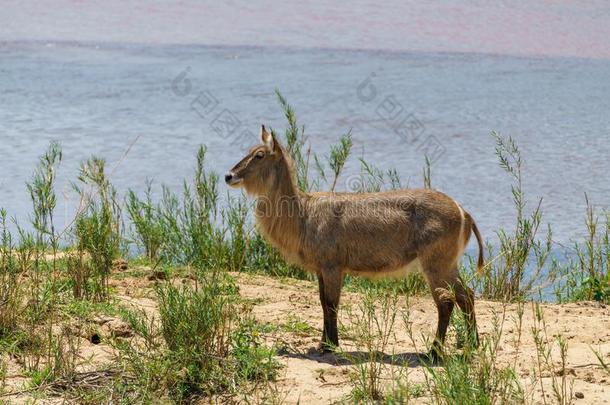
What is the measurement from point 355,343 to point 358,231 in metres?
0.80

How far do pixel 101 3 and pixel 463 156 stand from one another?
10228 millimetres

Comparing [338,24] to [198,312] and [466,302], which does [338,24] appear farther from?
[198,312]

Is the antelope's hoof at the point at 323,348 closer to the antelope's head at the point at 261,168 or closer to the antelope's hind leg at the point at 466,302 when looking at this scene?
the antelope's hind leg at the point at 466,302

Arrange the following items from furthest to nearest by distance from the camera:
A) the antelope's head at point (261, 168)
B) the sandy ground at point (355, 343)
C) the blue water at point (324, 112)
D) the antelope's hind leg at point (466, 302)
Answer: the blue water at point (324, 112), the antelope's head at point (261, 168), the antelope's hind leg at point (466, 302), the sandy ground at point (355, 343)

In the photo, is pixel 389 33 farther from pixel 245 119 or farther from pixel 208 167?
pixel 208 167

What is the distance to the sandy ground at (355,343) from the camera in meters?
6.23

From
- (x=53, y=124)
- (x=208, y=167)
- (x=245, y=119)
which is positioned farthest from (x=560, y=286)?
(x=53, y=124)

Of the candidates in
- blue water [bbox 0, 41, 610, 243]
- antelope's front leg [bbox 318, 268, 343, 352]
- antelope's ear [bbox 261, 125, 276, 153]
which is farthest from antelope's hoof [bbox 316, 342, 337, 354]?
blue water [bbox 0, 41, 610, 243]

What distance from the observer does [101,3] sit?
20.8 metres

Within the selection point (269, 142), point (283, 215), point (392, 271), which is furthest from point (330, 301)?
point (269, 142)

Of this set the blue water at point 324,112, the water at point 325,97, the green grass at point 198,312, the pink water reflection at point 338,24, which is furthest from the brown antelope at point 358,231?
the pink water reflection at point 338,24

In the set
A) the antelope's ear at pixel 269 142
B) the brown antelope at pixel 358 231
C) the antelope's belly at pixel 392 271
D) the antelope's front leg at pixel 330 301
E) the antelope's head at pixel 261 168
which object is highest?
the antelope's ear at pixel 269 142

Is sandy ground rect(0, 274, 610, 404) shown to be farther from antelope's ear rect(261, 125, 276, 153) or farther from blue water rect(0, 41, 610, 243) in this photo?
blue water rect(0, 41, 610, 243)

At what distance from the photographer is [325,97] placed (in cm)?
1541
